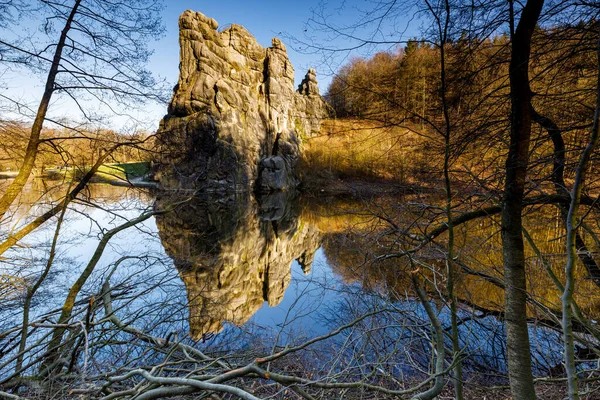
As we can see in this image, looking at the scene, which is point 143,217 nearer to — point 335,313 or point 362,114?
point 362,114

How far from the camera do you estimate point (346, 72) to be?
2.37 meters

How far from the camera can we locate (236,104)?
3067 centimetres

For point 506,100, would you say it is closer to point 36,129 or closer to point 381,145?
point 381,145

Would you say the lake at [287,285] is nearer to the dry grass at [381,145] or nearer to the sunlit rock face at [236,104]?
the dry grass at [381,145]

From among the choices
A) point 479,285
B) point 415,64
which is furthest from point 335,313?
point 415,64

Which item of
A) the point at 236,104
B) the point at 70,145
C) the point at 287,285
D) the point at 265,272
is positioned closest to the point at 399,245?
the point at 70,145

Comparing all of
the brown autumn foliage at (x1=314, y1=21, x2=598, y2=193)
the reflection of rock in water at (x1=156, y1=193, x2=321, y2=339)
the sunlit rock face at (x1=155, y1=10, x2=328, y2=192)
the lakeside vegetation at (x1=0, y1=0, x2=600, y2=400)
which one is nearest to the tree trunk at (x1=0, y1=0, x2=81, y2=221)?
the lakeside vegetation at (x1=0, y1=0, x2=600, y2=400)

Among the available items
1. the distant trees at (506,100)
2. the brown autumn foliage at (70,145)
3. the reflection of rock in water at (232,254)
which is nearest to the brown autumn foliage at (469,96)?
the distant trees at (506,100)

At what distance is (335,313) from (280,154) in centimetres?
2970

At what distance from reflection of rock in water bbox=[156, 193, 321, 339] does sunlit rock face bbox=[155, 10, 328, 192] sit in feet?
28.6

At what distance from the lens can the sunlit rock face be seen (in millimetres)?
28719

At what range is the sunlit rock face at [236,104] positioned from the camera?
1131 inches

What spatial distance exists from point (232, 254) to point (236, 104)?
73.7 feet

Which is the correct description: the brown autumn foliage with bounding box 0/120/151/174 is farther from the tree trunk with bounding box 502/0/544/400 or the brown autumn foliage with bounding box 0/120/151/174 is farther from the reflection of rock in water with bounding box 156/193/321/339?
the tree trunk with bounding box 502/0/544/400
